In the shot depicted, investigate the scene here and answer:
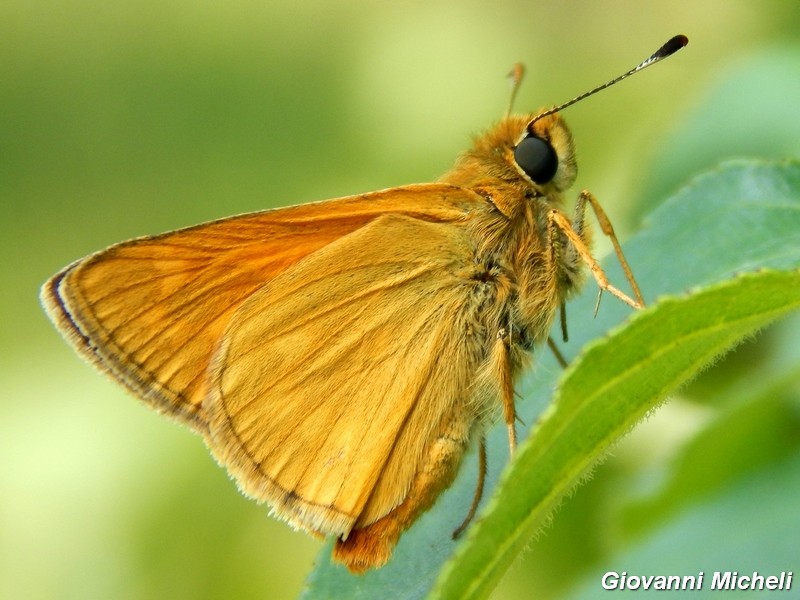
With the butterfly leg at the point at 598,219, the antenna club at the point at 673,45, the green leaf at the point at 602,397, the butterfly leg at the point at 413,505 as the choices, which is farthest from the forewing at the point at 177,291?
the green leaf at the point at 602,397

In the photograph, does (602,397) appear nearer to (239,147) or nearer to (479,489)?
(479,489)

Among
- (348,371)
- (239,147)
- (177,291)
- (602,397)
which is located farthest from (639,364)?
(239,147)

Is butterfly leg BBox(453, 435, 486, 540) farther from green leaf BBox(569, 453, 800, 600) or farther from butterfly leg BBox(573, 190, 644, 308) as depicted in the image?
butterfly leg BBox(573, 190, 644, 308)

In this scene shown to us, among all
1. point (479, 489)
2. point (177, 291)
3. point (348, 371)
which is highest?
point (177, 291)

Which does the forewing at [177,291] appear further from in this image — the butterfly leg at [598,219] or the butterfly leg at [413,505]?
the butterfly leg at [413,505]

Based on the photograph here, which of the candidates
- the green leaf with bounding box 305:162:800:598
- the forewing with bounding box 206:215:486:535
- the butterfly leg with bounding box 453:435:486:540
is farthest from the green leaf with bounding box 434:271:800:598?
the forewing with bounding box 206:215:486:535
